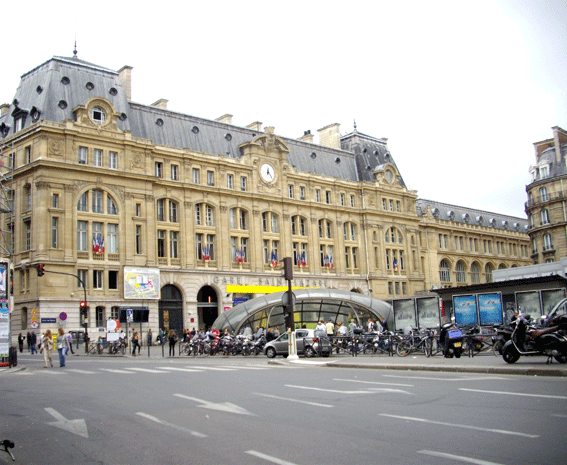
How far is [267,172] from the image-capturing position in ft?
223

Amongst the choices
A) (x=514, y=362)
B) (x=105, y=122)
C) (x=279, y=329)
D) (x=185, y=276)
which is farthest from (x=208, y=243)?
(x=514, y=362)

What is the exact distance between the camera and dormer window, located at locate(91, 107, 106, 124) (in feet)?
178

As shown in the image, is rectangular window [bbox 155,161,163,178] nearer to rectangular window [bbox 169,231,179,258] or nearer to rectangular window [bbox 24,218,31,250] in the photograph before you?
rectangular window [bbox 169,231,179,258]

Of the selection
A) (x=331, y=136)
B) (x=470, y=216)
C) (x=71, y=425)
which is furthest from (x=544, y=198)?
(x=71, y=425)

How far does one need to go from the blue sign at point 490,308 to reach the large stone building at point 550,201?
41254 mm

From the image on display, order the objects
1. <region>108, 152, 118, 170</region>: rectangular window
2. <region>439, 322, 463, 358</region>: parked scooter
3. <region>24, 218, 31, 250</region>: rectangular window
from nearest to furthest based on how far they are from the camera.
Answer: <region>439, 322, 463, 358</region>: parked scooter → <region>24, 218, 31, 250</region>: rectangular window → <region>108, 152, 118, 170</region>: rectangular window

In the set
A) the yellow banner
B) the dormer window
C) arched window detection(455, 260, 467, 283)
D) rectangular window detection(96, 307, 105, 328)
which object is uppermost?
the dormer window

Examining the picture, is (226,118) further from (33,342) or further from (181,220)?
(33,342)

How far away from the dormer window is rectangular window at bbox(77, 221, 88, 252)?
926 cm

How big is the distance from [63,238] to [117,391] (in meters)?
37.8

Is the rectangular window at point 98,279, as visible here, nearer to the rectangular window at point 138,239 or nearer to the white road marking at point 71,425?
the rectangular window at point 138,239

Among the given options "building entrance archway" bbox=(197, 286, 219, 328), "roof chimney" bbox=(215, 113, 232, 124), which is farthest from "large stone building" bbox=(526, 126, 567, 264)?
"building entrance archway" bbox=(197, 286, 219, 328)

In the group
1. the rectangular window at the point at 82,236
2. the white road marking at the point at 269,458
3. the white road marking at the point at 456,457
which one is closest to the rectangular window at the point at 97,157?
the rectangular window at the point at 82,236

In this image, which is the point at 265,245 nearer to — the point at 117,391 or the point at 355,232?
the point at 355,232
